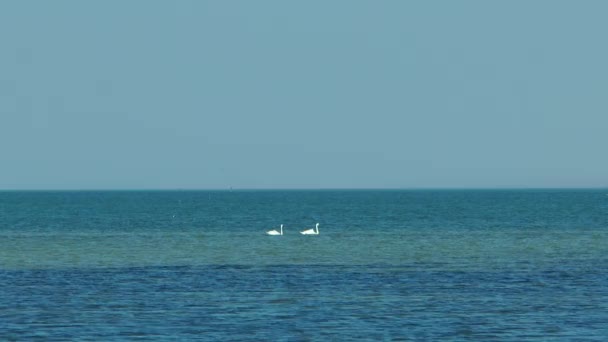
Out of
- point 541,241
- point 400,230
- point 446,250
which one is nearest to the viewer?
point 446,250

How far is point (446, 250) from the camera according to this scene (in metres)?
66.8

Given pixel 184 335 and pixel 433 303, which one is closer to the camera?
pixel 184 335

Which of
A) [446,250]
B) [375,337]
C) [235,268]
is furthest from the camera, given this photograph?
[446,250]

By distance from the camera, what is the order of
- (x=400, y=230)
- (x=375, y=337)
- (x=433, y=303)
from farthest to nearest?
(x=400, y=230) → (x=433, y=303) → (x=375, y=337)

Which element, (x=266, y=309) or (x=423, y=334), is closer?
(x=423, y=334)

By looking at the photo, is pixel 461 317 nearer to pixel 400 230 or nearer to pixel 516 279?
pixel 516 279

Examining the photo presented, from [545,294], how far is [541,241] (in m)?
35.3

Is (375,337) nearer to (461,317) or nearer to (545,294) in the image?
(461,317)

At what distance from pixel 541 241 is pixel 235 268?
28610 millimetres

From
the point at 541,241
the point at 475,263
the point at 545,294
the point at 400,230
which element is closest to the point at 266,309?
the point at 545,294

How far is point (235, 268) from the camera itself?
54438 mm

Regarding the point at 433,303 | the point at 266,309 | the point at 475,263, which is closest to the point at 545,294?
the point at 433,303

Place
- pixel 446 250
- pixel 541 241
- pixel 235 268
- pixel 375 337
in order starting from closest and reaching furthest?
pixel 375 337
pixel 235 268
pixel 446 250
pixel 541 241

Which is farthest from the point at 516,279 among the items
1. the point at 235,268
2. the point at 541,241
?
the point at 541,241
